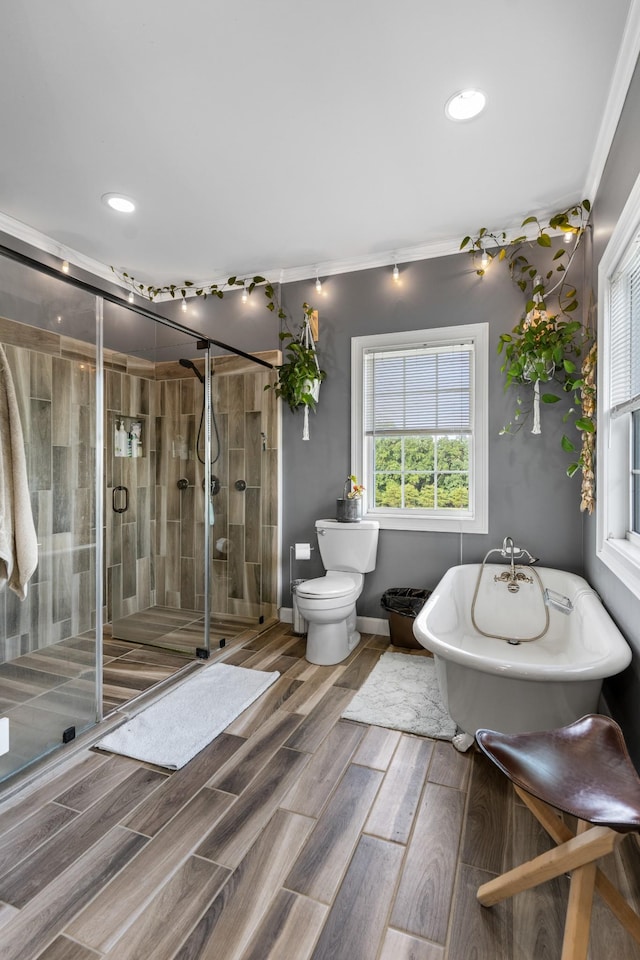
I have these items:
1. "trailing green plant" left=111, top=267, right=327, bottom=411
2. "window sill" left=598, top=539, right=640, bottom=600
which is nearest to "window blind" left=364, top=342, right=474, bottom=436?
"trailing green plant" left=111, top=267, right=327, bottom=411

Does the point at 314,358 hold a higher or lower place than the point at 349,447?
higher

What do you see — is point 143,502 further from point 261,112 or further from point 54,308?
point 261,112

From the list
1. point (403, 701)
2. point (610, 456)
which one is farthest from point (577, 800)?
point (610, 456)

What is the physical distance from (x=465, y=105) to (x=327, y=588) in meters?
2.53

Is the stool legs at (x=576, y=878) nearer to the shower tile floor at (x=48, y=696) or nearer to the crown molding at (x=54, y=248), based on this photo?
the shower tile floor at (x=48, y=696)

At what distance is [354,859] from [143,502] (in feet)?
8.37

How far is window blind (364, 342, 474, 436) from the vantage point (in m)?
3.34

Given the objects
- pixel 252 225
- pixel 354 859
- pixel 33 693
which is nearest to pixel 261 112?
pixel 252 225

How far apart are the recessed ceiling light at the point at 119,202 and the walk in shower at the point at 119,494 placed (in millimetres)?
612

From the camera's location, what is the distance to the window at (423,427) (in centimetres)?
328

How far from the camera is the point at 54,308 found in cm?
212

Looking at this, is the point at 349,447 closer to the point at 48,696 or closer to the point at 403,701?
Result: the point at 403,701

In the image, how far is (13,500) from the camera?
1.96 meters

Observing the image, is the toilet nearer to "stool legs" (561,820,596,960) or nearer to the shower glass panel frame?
the shower glass panel frame
